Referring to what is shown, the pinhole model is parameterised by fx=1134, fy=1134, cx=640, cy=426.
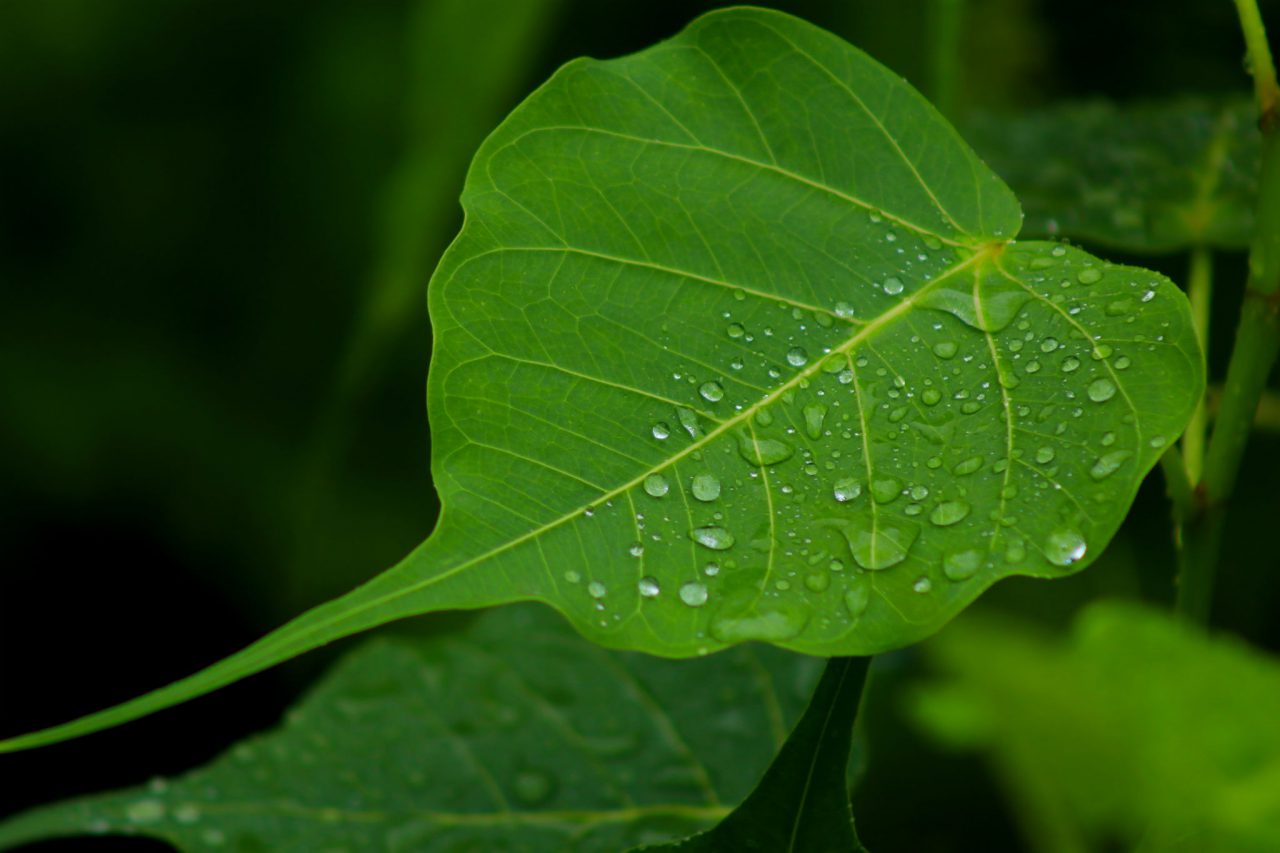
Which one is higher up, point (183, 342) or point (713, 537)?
point (713, 537)

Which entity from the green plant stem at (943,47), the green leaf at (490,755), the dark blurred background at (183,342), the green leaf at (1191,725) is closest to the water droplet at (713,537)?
the green leaf at (1191,725)

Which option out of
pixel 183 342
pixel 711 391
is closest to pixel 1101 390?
pixel 711 391

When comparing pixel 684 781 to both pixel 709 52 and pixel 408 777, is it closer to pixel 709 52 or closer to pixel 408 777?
pixel 408 777

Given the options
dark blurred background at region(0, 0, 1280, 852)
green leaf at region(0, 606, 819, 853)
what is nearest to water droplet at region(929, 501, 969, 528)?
green leaf at region(0, 606, 819, 853)

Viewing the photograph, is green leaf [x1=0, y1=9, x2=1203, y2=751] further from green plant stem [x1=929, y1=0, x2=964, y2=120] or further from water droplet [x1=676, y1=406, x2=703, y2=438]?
green plant stem [x1=929, y1=0, x2=964, y2=120]

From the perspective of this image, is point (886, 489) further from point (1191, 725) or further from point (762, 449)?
point (1191, 725)
